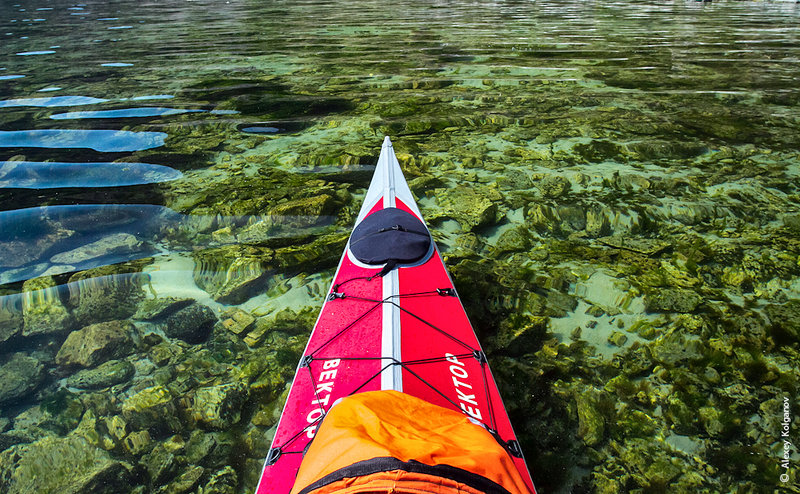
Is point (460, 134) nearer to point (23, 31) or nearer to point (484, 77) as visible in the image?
point (484, 77)

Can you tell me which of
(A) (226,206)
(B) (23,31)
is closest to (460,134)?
(A) (226,206)

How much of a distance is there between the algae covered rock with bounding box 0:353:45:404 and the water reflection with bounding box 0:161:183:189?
3.24m

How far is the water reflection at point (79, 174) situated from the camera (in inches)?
242

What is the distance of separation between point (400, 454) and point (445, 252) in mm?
3141

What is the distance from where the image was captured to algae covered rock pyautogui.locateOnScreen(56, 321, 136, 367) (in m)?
3.55

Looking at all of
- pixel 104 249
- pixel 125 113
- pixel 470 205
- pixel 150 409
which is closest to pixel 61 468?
pixel 150 409

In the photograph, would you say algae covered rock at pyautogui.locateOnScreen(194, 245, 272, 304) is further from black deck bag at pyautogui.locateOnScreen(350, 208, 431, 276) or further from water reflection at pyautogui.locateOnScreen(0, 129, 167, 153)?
water reflection at pyautogui.locateOnScreen(0, 129, 167, 153)

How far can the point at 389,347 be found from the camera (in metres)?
2.98

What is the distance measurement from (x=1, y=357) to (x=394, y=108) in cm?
713

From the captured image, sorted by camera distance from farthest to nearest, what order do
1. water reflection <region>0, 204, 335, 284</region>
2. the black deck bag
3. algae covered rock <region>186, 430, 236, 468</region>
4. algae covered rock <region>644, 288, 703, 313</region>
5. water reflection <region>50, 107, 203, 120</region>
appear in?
water reflection <region>50, 107, 203, 120</region> → water reflection <region>0, 204, 335, 284</region> → algae covered rock <region>644, 288, 703, 313</region> → the black deck bag → algae covered rock <region>186, 430, 236, 468</region>

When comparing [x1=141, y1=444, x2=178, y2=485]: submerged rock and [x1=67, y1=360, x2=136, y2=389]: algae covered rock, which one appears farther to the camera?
[x1=67, y1=360, x2=136, y2=389]: algae covered rock

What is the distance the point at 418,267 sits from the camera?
3.79 metres

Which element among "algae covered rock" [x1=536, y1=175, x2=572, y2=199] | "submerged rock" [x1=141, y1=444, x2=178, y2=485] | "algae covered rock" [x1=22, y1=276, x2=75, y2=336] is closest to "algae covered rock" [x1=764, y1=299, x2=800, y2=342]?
"algae covered rock" [x1=536, y1=175, x2=572, y2=199]

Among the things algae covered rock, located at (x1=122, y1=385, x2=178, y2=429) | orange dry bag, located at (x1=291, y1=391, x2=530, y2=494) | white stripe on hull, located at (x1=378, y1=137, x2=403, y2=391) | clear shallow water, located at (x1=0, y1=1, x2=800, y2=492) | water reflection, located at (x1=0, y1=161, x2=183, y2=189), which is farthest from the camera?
water reflection, located at (x1=0, y1=161, x2=183, y2=189)
